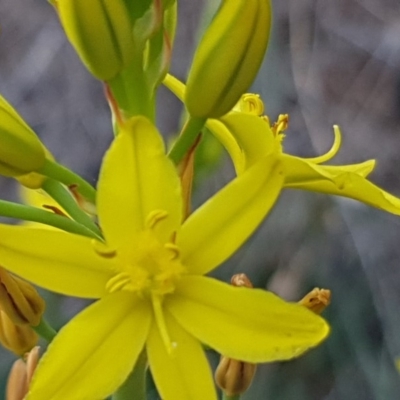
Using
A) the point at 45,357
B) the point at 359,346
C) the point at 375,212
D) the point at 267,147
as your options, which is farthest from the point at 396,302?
the point at 45,357

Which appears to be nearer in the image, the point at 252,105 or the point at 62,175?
the point at 62,175

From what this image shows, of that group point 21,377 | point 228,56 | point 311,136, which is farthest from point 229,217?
point 311,136

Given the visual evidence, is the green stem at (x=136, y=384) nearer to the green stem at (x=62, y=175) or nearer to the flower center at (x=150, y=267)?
the flower center at (x=150, y=267)

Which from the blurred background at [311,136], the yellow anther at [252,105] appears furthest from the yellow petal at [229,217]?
the blurred background at [311,136]

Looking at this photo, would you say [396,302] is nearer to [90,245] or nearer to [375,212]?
[375,212]

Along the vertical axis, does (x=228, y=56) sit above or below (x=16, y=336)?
above

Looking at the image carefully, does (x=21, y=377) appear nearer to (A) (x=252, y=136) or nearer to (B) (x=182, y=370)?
(B) (x=182, y=370)
